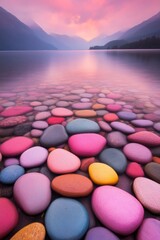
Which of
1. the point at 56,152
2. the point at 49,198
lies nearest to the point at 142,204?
the point at 49,198

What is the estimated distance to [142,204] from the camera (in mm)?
959

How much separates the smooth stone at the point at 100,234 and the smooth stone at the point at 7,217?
377mm

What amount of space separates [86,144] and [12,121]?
1006 mm

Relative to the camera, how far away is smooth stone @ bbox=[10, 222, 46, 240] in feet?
2.54

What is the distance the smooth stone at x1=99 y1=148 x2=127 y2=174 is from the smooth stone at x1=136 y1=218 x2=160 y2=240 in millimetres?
394

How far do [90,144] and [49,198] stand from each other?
1.95 feet

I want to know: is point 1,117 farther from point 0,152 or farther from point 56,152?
point 56,152

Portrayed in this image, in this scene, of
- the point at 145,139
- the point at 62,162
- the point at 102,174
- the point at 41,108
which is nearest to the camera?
the point at 102,174

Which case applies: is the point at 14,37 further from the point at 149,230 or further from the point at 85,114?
the point at 149,230

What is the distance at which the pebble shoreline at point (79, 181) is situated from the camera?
0.83 meters

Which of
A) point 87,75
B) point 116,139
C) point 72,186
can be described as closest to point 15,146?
point 72,186

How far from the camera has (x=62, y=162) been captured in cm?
124

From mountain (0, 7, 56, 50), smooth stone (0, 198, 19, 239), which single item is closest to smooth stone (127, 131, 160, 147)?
smooth stone (0, 198, 19, 239)

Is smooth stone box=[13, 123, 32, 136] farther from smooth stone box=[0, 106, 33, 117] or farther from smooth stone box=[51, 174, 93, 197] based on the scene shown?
smooth stone box=[51, 174, 93, 197]
